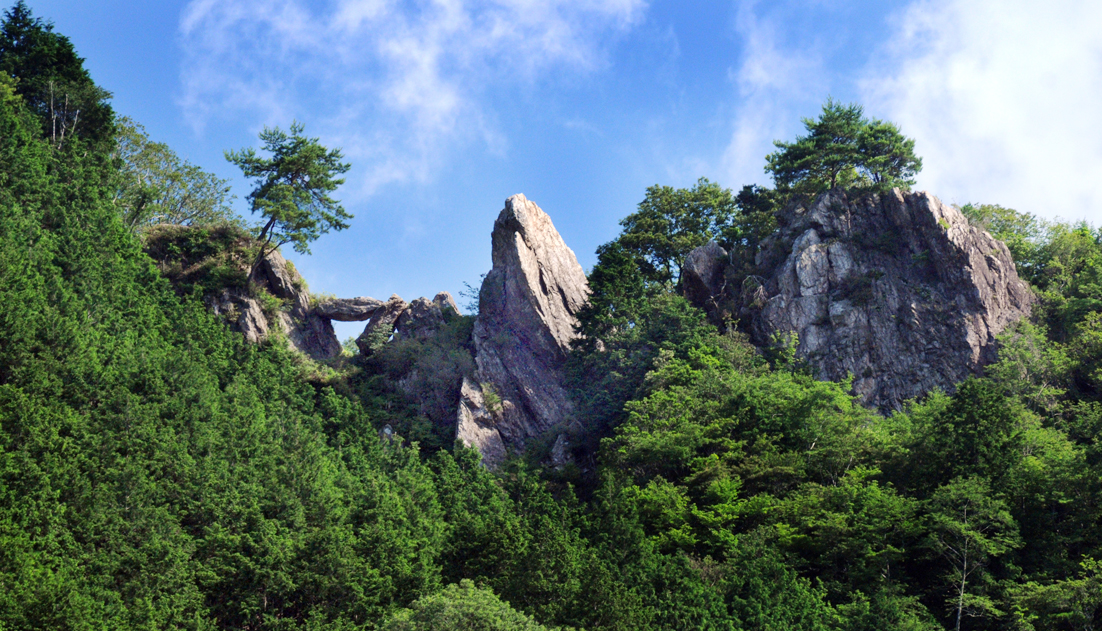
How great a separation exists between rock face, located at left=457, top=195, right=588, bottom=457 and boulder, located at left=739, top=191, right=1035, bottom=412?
8223 millimetres

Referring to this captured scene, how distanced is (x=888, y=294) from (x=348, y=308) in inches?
971

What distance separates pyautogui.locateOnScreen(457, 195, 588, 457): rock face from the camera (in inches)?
1462

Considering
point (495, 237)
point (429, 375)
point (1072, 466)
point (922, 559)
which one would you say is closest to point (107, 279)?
point (429, 375)

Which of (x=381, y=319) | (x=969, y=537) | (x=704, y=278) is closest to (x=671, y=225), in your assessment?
(x=704, y=278)

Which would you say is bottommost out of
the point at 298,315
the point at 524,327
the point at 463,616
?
the point at 463,616

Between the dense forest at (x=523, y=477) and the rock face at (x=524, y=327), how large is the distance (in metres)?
1.53

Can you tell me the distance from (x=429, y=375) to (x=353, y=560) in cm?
1462

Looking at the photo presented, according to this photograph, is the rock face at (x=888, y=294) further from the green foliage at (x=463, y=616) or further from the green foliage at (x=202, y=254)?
the green foliage at (x=202, y=254)

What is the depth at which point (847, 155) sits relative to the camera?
129 feet

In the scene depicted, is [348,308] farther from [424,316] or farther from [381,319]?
[424,316]

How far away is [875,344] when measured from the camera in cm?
3522

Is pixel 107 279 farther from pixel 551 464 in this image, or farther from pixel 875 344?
pixel 875 344

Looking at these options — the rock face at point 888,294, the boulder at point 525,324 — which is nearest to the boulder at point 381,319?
the boulder at point 525,324

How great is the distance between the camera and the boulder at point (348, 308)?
42969 millimetres
